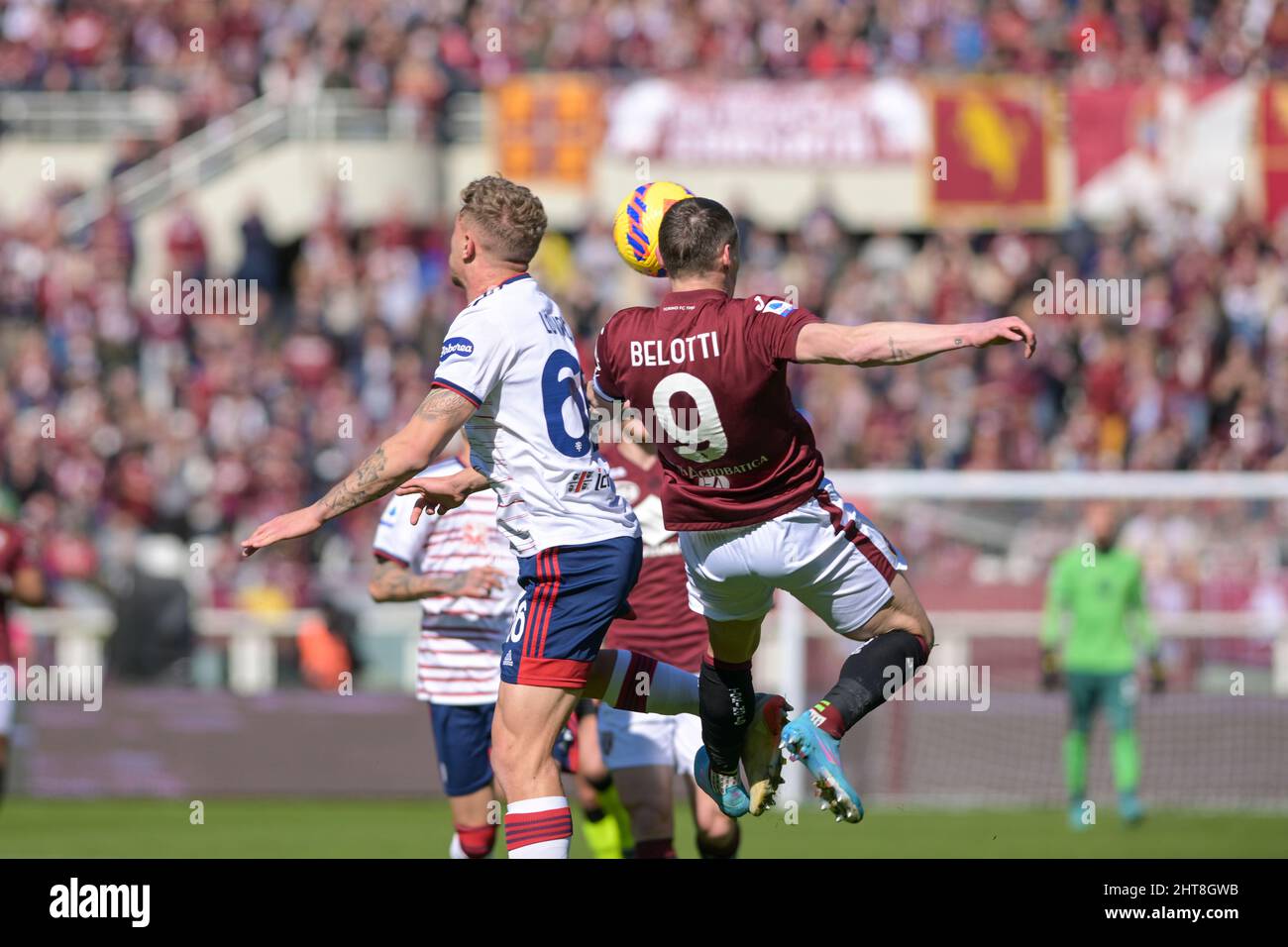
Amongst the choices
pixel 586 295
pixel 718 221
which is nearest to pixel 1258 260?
pixel 586 295

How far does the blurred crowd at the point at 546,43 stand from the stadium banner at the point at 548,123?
0.47 m

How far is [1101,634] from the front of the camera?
15148mm

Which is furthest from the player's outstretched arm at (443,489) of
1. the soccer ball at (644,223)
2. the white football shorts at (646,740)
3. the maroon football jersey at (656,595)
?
the white football shorts at (646,740)

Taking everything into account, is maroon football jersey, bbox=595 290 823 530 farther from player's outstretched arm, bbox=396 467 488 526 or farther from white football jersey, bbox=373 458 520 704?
white football jersey, bbox=373 458 520 704

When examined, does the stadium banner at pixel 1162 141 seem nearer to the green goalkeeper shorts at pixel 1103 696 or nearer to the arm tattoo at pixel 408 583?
the green goalkeeper shorts at pixel 1103 696

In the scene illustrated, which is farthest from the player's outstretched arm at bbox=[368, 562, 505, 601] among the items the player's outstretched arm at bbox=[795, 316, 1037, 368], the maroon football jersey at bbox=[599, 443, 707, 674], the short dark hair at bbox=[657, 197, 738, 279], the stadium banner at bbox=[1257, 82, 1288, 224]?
the stadium banner at bbox=[1257, 82, 1288, 224]

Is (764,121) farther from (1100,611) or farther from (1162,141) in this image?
(1100,611)

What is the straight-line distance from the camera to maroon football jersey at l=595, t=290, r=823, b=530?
7531 millimetres

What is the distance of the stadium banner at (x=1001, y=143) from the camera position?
24516mm

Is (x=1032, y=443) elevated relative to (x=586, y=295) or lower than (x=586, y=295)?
lower
